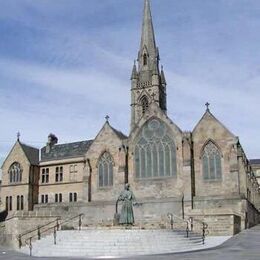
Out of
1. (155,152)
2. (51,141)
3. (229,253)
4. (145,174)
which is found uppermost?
(51,141)

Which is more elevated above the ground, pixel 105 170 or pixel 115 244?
pixel 105 170

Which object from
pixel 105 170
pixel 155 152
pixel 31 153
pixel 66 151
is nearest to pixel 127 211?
→ pixel 155 152

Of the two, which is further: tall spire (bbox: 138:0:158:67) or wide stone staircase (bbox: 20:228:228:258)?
tall spire (bbox: 138:0:158:67)

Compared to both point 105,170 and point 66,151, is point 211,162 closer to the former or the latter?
point 105,170

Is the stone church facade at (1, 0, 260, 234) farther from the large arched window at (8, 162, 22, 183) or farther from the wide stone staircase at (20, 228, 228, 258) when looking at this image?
the wide stone staircase at (20, 228, 228, 258)

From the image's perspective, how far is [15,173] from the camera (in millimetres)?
57844

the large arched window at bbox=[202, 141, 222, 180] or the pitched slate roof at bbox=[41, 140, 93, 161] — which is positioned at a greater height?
the pitched slate roof at bbox=[41, 140, 93, 161]

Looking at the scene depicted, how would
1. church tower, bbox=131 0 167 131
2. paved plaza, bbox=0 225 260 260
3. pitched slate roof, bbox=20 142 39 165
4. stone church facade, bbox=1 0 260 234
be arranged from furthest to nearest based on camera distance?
church tower, bbox=131 0 167 131, pitched slate roof, bbox=20 142 39 165, stone church facade, bbox=1 0 260 234, paved plaza, bbox=0 225 260 260

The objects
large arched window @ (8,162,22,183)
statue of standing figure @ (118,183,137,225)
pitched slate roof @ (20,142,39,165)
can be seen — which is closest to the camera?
statue of standing figure @ (118,183,137,225)

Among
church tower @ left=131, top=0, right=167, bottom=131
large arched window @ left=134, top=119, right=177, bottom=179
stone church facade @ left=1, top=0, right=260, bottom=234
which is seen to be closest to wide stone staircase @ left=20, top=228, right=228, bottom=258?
stone church facade @ left=1, top=0, right=260, bottom=234

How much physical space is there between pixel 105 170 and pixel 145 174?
5.09m

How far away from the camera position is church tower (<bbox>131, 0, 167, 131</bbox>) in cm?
8200

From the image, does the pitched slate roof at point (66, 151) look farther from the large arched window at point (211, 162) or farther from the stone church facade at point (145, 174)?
the large arched window at point (211, 162)

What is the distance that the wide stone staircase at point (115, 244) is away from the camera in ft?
81.3
